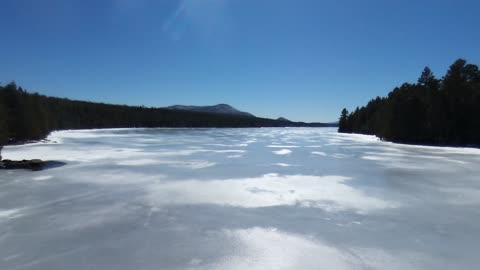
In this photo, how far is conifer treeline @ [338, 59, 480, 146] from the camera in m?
55.6

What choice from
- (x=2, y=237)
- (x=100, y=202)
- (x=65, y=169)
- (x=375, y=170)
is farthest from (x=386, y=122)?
(x=2, y=237)

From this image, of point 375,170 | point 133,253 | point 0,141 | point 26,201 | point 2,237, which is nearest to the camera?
point 133,253

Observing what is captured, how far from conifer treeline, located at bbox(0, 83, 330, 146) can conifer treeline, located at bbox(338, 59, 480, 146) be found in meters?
59.0

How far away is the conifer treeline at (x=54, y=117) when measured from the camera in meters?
51.6

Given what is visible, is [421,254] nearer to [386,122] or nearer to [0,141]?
[0,141]

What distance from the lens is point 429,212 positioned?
12703 millimetres

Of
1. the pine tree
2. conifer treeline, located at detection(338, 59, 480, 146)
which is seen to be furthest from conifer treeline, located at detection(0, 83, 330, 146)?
the pine tree

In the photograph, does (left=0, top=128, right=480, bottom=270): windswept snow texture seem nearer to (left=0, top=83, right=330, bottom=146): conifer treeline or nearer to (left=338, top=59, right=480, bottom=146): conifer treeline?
(left=0, top=83, right=330, bottom=146): conifer treeline

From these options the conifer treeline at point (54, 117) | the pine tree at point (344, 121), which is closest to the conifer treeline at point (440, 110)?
the conifer treeline at point (54, 117)

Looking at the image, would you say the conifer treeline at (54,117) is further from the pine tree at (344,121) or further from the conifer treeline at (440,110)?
the pine tree at (344,121)

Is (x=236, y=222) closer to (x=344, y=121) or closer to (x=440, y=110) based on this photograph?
(x=440, y=110)

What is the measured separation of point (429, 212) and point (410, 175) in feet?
34.3

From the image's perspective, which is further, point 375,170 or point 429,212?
point 375,170

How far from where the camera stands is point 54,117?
103438mm
